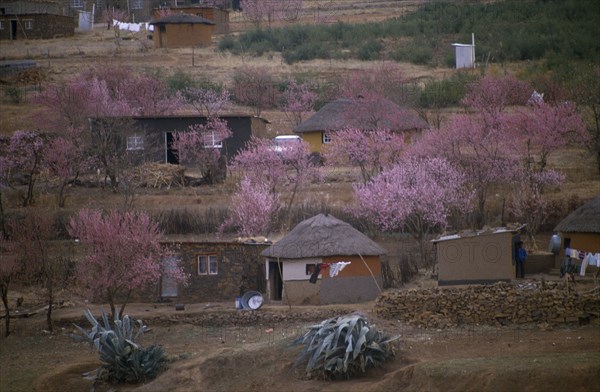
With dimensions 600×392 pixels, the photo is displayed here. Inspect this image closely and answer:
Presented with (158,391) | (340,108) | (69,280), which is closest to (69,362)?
(158,391)

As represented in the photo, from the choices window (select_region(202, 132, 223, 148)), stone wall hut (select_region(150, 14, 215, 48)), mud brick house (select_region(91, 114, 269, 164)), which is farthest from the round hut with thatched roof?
stone wall hut (select_region(150, 14, 215, 48))

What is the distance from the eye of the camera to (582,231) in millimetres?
33125

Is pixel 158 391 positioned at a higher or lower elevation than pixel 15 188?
lower

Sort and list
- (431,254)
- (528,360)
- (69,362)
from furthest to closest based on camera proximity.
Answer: (431,254), (69,362), (528,360)

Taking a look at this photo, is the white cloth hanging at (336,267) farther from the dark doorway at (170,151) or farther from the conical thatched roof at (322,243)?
the dark doorway at (170,151)

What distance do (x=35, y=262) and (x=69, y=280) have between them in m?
1.78

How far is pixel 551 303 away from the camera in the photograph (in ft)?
83.0

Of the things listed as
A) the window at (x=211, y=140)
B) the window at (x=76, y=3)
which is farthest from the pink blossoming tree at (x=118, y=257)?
the window at (x=76, y=3)

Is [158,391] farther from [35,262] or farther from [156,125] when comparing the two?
[156,125]

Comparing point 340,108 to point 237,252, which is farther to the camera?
point 340,108

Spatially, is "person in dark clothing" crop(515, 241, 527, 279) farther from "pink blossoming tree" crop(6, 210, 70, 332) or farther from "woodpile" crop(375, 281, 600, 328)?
"pink blossoming tree" crop(6, 210, 70, 332)

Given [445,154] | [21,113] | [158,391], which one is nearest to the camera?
[158,391]

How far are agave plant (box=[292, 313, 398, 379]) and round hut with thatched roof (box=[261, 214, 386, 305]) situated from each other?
889 centimetres

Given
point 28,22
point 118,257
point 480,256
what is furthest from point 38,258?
point 28,22
